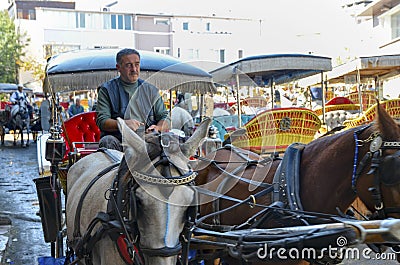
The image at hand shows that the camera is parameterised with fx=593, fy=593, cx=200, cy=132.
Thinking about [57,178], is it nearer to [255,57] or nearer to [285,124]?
[285,124]

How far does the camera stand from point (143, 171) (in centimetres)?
354

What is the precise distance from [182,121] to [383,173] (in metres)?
1.51

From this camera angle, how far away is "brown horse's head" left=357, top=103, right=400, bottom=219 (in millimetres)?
3924

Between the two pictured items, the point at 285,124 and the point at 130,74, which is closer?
the point at 130,74

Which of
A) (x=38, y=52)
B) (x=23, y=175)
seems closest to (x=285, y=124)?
(x=23, y=175)

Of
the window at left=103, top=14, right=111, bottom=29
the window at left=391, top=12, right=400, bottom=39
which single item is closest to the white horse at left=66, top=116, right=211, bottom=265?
the window at left=391, top=12, right=400, bottom=39

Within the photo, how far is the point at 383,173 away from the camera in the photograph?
13.0 feet

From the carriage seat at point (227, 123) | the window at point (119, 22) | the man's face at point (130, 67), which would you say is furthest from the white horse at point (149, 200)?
the window at point (119, 22)

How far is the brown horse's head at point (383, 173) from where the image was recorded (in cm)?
392

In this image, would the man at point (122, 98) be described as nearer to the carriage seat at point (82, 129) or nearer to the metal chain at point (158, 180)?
the metal chain at point (158, 180)

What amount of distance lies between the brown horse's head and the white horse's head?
1247 mm

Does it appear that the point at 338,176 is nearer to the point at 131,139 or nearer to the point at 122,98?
the point at 131,139

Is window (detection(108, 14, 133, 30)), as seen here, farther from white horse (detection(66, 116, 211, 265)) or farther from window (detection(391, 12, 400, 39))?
white horse (detection(66, 116, 211, 265))

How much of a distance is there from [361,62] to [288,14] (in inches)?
1781
